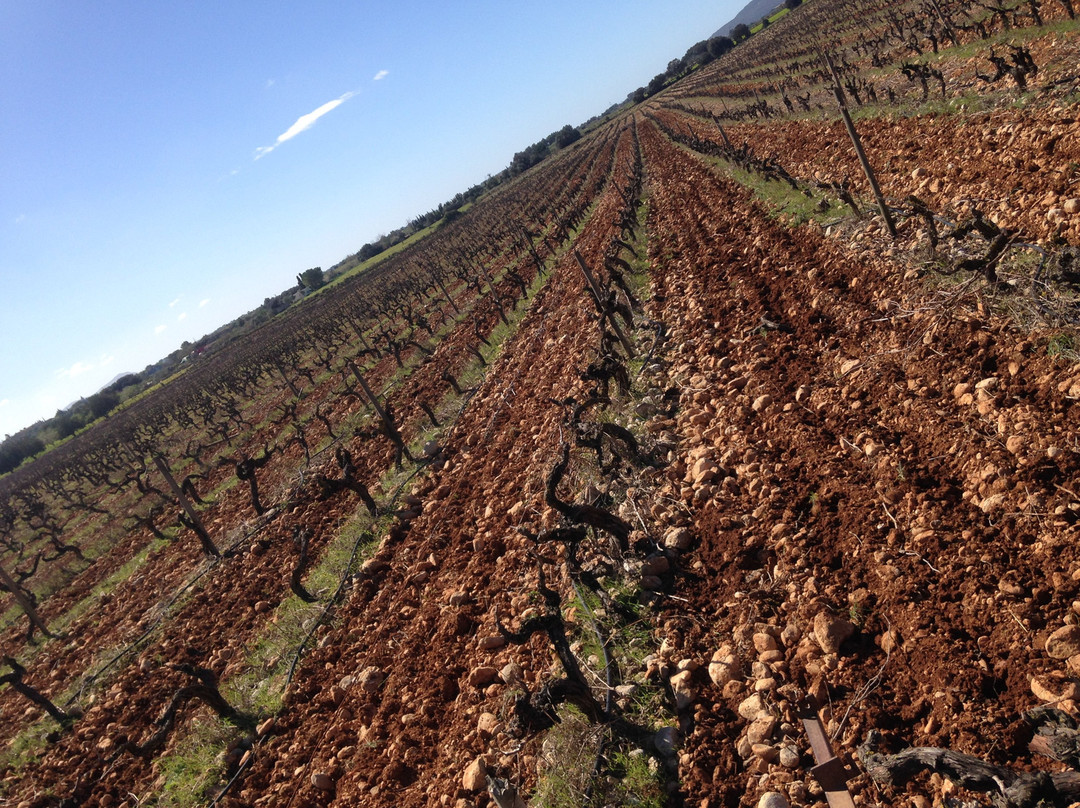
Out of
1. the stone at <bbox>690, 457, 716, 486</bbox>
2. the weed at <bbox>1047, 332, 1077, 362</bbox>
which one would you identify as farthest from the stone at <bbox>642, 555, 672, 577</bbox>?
the weed at <bbox>1047, 332, 1077, 362</bbox>

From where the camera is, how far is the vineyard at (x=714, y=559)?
137 inches

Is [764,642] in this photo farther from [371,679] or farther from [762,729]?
[371,679]

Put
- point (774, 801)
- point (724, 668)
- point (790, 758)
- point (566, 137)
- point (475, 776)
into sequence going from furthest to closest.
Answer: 1. point (566, 137)
2. point (475, 776)
3. point (724, 668)
4. point (790, 758)
5. point (774, 801)

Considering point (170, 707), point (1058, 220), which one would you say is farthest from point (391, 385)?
point (1058, 220)

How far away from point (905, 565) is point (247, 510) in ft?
51.8

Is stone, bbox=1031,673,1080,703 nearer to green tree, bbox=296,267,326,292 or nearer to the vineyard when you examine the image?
the vineyard

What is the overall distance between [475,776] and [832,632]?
2799 millimetres

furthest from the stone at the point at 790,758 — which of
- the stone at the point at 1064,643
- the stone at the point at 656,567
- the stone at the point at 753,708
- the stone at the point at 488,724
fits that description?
the stone at the point at 488,724

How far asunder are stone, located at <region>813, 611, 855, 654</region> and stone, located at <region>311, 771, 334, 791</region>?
470 centimetres

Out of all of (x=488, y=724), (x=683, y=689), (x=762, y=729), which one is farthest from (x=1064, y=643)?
(x=488, y=724)

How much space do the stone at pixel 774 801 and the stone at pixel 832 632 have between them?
953 mm

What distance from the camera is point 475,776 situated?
4.46 meters

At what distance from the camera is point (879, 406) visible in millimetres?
5391

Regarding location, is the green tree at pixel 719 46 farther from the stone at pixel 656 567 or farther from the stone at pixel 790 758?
the stone at pixel 790 758
